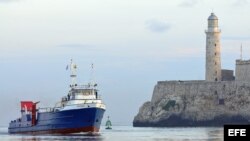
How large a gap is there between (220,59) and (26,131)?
41.5m

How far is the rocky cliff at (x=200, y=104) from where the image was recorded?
10681 centimetres

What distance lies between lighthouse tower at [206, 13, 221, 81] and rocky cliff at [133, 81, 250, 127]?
1947 mm

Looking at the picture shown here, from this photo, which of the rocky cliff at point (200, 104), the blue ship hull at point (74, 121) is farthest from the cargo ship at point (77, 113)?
the rocky cliff at point (200, 104)

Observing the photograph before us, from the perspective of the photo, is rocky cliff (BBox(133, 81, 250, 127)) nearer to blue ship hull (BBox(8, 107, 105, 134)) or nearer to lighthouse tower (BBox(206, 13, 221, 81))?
lighthouse tower (BBox(206, 13, 221, 81))

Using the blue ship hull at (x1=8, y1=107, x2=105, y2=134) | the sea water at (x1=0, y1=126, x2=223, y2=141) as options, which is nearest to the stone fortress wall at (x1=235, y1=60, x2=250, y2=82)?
the sea water at (x1=0, y1=126, x2=223, y2=141)

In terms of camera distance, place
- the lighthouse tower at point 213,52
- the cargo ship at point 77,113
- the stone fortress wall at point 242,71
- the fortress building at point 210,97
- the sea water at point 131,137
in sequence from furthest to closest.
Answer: the lighthouse tower at point 213,52 < the stone fortress wall at point 242,71 < the fortress building at point 210,97 < the cargo ship at point 77,113 < the sea water at point 131,137

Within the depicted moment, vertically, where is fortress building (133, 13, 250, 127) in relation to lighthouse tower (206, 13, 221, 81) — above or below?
below

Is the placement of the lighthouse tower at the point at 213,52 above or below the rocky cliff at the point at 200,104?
above

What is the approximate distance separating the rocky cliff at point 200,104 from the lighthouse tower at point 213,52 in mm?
1947

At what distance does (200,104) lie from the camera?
4306 inches

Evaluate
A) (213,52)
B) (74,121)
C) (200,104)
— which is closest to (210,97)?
(200,104)

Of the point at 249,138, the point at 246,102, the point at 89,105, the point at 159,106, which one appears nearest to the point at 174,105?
the point at 159,106

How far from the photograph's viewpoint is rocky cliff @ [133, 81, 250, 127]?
350 ft

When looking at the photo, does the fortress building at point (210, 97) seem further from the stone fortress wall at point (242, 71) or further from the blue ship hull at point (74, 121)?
the blue ship hull at point (74, 121)
